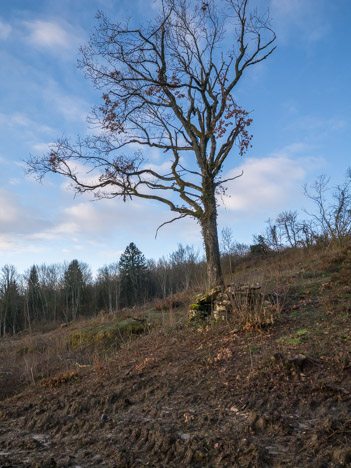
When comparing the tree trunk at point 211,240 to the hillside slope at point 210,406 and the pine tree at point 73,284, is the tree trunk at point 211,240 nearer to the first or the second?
the hillside slope at point 210,406

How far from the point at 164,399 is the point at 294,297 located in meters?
4.43

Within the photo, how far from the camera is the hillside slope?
2.79 meters

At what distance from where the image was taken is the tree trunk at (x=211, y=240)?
908cm

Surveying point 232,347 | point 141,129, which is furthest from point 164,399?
point 141,129

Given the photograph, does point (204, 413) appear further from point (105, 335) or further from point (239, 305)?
point (105, 335)

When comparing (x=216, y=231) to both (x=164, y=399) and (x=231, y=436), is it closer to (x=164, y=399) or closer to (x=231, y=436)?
(x=164, y=399)

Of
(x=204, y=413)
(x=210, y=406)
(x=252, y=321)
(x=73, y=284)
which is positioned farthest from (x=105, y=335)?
(x=73, y=284)

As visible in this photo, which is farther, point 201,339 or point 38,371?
point 38,371

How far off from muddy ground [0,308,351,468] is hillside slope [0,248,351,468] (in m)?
0.01

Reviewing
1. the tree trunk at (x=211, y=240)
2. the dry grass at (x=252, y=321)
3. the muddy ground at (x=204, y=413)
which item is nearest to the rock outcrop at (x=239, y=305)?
the dry grass at (x=252, y=321)

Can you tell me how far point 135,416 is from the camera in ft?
12.5

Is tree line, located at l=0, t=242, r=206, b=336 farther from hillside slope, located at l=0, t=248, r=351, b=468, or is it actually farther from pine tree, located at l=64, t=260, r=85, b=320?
hillside slope, located at l=0, t=248, r=351, b=468

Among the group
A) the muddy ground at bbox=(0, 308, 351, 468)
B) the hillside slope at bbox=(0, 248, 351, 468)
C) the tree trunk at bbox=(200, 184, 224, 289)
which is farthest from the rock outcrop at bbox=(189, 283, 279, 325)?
the tree trunk at bbox=(200, 184, 224, 289)

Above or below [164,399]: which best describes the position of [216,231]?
above
